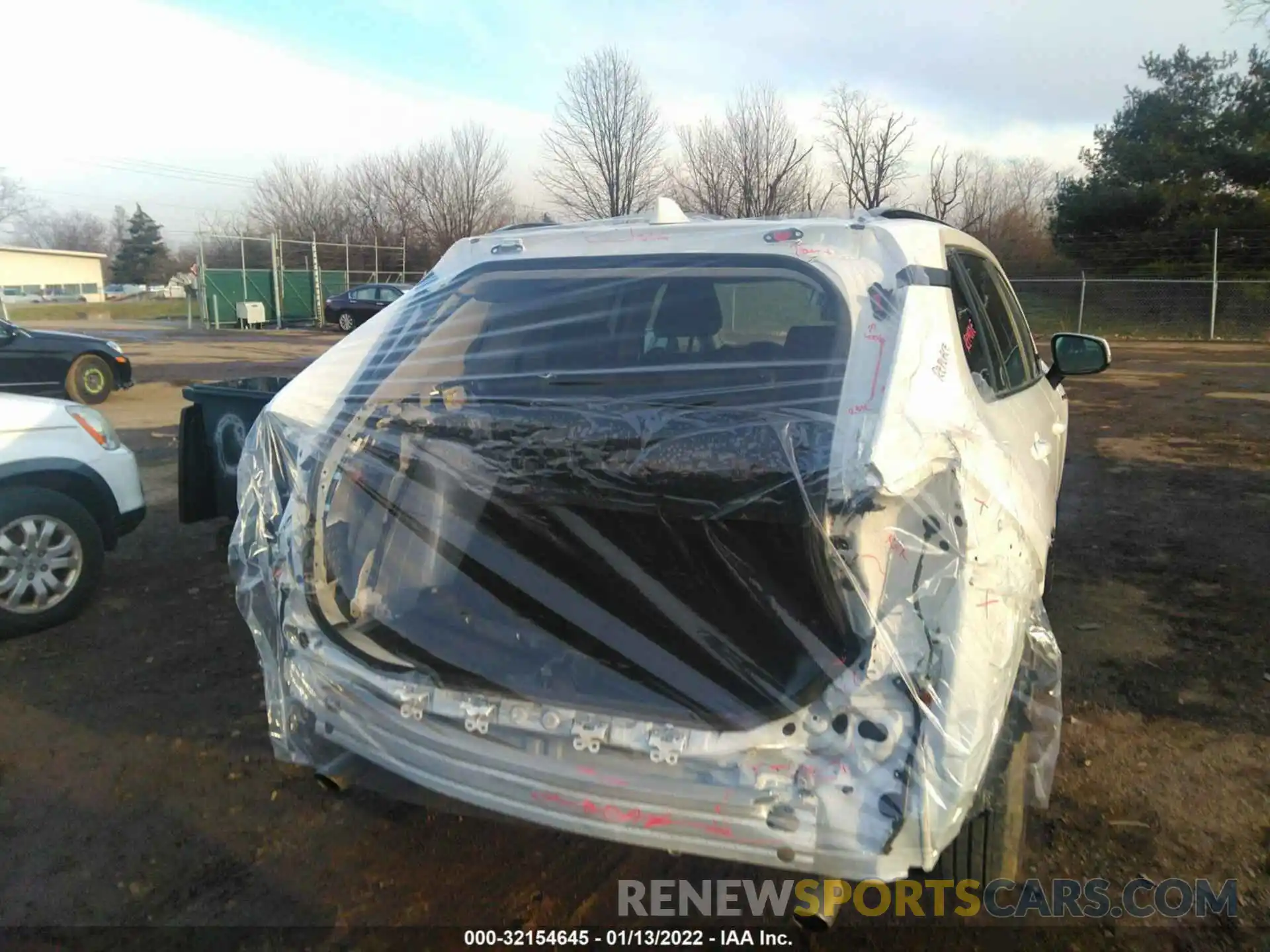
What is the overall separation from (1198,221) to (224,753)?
1000 inches

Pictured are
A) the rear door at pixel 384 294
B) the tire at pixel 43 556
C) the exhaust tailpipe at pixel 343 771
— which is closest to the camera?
the exhaust tailpipe at pixel 343 771

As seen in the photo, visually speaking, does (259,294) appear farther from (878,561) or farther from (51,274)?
(51,274)

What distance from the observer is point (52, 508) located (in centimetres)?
418

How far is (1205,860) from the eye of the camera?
2.59 meters

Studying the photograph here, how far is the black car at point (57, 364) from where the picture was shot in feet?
36.5

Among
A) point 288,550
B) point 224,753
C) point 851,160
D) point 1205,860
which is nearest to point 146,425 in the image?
point 224,753

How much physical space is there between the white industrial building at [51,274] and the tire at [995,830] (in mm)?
57448

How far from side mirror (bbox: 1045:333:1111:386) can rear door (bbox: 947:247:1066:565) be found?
161 mm

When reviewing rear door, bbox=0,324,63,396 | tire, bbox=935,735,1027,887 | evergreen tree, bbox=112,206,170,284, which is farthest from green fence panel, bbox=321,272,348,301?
evergreen tree, bbox=112,206,170,284

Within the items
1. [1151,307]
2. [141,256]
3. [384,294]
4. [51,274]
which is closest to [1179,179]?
[1151,307]

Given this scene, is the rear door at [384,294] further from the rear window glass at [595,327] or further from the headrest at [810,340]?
the headrest at [810,340]

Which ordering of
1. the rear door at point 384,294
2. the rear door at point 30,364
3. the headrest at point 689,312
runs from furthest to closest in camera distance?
the rear door at point 384,294 → the rear door at point 30,364 → the headrest at point 689,312

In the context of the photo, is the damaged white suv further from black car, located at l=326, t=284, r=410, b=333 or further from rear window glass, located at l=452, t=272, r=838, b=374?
black car, located at l=326, t=284, r=410, b=333

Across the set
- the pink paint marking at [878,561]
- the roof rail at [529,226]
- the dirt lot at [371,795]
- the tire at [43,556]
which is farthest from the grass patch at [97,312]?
the pink paint marking at [878,561]
